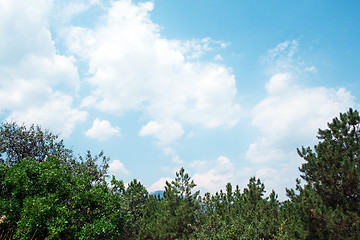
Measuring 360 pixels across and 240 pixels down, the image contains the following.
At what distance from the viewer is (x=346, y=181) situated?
42.2 ft

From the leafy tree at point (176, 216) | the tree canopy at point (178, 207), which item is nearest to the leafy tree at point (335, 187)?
the tree canopy at point (178, 207)

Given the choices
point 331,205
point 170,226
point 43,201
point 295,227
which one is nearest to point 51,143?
point 43,201

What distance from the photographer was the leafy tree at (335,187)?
40.5ft

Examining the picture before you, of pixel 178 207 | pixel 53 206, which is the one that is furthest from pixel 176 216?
pixel 53 206

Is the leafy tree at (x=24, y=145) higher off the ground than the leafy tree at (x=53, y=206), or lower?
higher

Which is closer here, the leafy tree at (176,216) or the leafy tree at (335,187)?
the leafy tree at (335,187)

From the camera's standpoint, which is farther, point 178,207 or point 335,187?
point 178,207

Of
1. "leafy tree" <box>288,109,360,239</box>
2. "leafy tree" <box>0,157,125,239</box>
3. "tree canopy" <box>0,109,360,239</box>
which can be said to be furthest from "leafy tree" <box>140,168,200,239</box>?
"leafy tree" <box>288,109,360,239</box>

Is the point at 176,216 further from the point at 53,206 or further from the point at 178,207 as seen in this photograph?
the point at 53,206

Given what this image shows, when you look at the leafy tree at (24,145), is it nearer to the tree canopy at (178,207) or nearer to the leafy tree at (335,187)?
the tree canopy at (178,207)

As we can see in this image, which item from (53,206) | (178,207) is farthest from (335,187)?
(53,206)

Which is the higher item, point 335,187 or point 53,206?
point 335,187

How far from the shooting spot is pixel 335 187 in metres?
13.3

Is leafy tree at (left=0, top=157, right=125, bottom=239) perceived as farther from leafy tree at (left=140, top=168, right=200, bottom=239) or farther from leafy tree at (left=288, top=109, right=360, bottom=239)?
leafy tree at (left=288, top=109, right=360, bottom=239)
